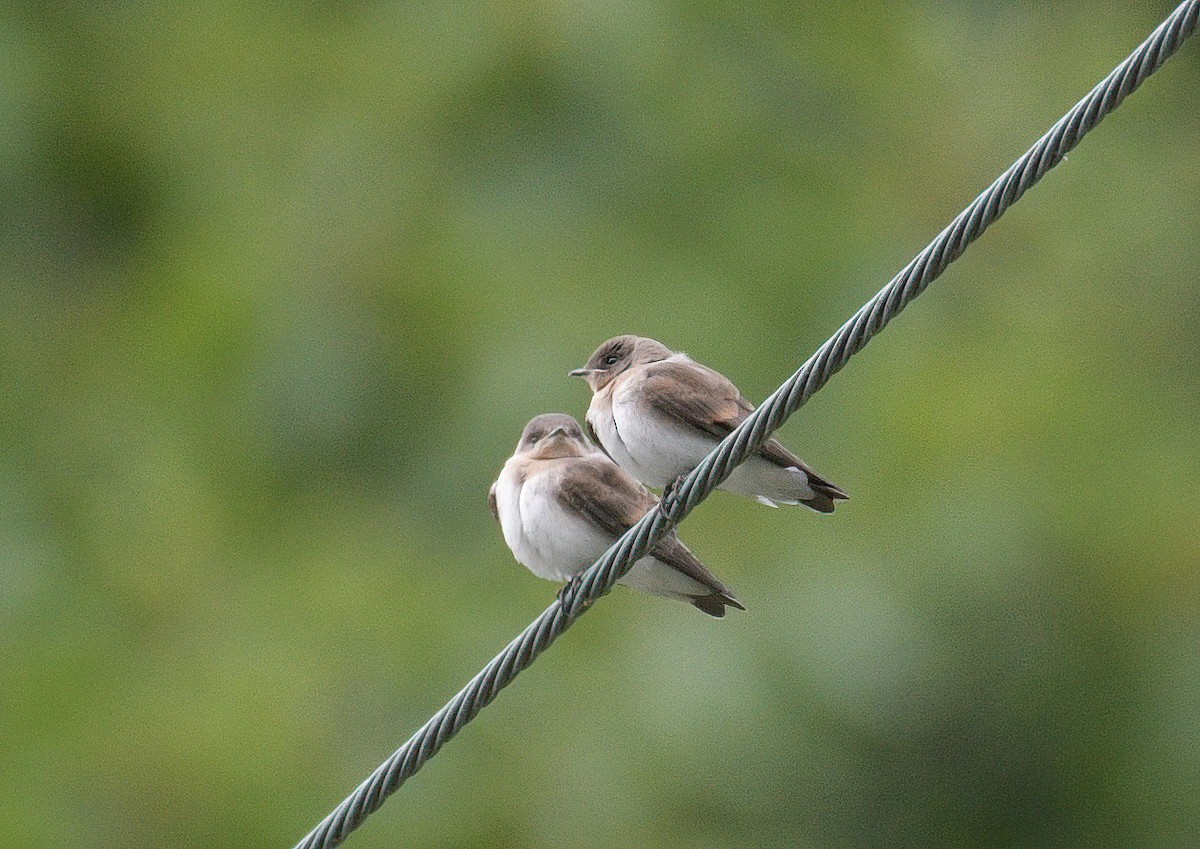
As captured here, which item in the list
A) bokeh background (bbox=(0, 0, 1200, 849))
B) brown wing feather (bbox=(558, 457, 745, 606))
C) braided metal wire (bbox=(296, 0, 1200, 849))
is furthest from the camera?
bokeh background (bbox=(0, 0, 1200, 849))

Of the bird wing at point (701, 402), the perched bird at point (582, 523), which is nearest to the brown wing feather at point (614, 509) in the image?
the perched bird at point (582, 523)

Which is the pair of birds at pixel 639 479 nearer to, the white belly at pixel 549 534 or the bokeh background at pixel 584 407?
the white belly at pixel 549 534

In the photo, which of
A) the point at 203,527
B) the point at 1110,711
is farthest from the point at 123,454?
the point at 1110,711

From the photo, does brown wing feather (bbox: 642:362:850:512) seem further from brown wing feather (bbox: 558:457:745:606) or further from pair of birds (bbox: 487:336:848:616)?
brown wing feather (bbox: 558:457:745:606)

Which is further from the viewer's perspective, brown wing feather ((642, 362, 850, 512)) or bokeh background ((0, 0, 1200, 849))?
bokeh background ((0, 0, 1200, 849))

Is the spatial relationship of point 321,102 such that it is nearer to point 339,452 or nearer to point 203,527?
point 339,452

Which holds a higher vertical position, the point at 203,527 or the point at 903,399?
the point at 903,399

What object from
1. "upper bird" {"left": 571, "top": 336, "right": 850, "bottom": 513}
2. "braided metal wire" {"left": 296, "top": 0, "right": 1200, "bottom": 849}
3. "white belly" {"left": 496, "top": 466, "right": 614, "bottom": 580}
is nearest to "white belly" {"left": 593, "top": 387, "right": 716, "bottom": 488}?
"upper bird" {"left": 571, "top": 336, "right": 850, "bottom": 513}
